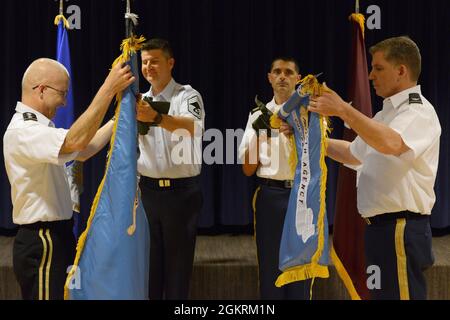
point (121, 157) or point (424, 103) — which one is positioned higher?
point (424, 103)

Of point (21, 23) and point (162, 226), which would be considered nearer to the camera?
point (162, 226)

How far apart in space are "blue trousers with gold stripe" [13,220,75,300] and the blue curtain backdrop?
2388 mm

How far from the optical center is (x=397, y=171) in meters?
2.39

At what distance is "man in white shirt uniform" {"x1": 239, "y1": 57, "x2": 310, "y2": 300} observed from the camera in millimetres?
3139

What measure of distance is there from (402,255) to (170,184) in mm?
1307

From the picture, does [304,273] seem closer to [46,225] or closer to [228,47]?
[46,225]

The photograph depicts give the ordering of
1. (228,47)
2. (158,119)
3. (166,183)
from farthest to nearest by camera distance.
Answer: (228,47)
(166,183)
(158,119)

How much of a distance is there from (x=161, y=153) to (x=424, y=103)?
1.40 meters

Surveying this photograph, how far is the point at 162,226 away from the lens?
3.08m

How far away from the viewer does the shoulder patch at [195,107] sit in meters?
3.15

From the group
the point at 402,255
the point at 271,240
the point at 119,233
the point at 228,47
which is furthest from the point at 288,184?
the point at 228,47

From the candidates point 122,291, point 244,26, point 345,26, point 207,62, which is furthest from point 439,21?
point 122,291

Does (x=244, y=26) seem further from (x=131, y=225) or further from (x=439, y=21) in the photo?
(x=131, y=225)

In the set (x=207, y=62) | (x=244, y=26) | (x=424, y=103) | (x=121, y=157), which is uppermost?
(x=244, y=26)
